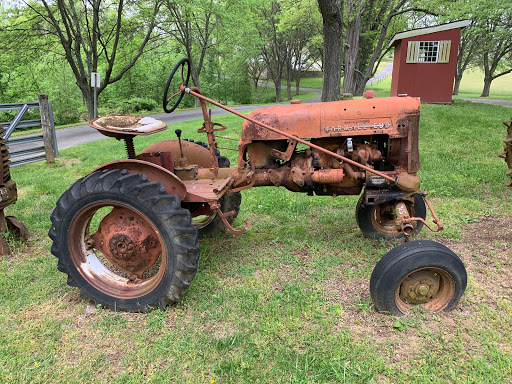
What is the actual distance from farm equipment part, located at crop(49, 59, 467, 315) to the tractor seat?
0.01m

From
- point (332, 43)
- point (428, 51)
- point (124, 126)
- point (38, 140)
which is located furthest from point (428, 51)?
point (124, 126)

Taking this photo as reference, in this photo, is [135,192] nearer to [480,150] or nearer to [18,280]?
[18,280]

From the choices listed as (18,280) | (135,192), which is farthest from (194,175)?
(18,280)

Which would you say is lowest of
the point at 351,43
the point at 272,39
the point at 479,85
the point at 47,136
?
the point at 47,136

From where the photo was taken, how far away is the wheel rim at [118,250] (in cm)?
294

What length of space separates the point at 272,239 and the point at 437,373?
7.26ft

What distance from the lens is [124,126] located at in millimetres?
3293

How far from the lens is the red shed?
46.0 feet

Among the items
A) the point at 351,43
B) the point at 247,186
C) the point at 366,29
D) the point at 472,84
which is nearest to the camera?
the point at 247,186

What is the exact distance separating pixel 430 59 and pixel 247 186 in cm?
1387

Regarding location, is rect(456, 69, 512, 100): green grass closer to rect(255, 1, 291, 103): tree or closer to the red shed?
rect(255, 1, 291, 103): tree

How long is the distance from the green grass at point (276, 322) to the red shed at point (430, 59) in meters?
11.3

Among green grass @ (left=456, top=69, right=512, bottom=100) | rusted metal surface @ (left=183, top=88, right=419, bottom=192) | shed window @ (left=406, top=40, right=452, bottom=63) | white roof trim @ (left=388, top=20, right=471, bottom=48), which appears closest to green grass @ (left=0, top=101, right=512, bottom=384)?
rusted metal surface @ (left=183, top=88, right=419, bottom=192)

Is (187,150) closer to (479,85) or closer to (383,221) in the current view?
(383,221)
